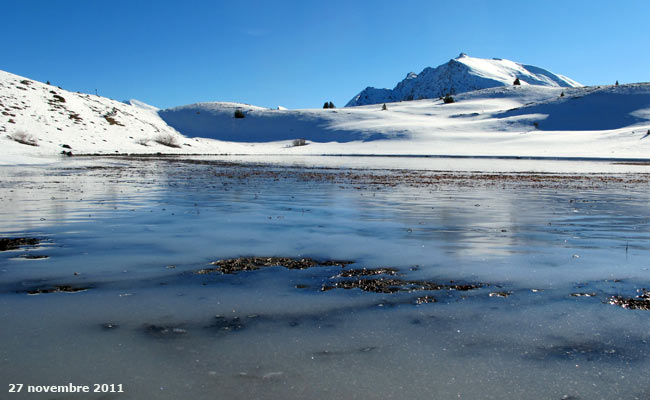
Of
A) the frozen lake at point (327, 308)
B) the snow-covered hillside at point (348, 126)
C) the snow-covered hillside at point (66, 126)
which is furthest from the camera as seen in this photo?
the snow-covered hillside at point (348, 126)

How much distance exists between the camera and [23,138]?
47406 mm

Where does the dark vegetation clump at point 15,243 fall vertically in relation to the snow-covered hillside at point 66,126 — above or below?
below

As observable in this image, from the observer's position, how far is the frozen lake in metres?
3.82

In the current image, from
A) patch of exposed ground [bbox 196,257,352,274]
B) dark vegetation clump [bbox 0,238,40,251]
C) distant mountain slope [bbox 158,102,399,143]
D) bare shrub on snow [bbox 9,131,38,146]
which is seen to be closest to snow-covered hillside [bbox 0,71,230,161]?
bare shrub on snow [bbox 9,131,38,146]

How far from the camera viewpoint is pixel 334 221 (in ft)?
38.4

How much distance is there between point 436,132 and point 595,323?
249ft

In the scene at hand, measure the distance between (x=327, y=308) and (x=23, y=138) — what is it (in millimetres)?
51779

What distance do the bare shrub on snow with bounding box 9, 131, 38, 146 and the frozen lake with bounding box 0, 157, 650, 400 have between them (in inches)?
1647

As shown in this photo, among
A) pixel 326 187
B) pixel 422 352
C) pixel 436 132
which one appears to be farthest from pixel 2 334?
pixel 436 132

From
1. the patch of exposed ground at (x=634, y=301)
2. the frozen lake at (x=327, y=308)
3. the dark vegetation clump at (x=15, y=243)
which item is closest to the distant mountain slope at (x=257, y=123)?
the frozen lake at (x=327, y=308)

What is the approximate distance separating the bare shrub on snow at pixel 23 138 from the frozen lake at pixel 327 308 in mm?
41823

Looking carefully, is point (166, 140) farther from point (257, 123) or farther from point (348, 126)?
point (348, 126)

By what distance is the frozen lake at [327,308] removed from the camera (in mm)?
3820

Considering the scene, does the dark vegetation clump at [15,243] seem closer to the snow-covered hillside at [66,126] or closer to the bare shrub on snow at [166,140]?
the snow-covered hillside at [66,126]
